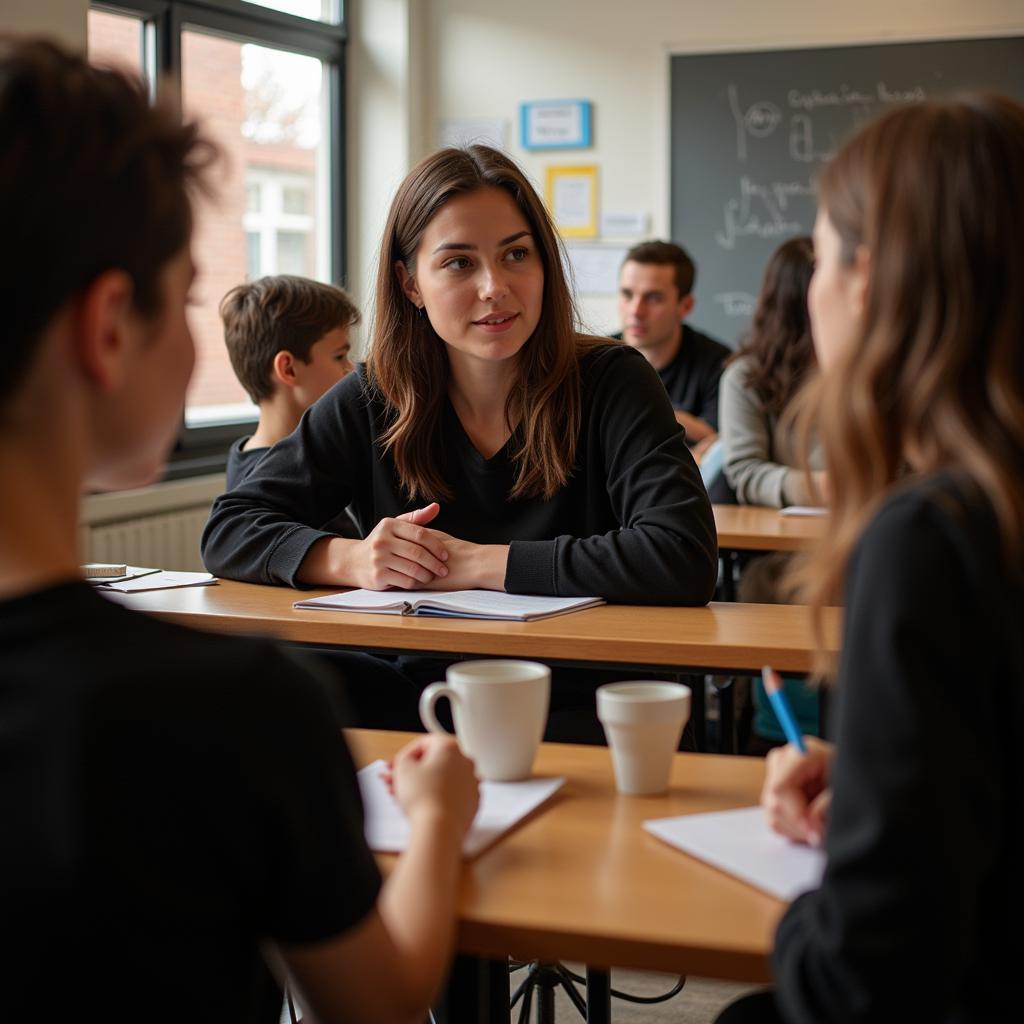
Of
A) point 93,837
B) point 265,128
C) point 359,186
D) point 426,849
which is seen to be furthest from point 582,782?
point 359,186

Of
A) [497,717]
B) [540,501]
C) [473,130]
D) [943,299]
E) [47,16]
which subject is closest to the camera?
[943,299]

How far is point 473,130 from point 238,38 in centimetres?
118

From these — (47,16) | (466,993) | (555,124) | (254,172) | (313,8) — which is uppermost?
(313,8)

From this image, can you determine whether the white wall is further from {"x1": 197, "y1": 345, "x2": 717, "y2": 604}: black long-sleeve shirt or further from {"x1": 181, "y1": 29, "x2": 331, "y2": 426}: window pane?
{"x1": 197, "y1": 345, "x2": 717, "y2": 604}: black long-sleeve shirt

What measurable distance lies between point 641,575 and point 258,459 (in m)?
0.96

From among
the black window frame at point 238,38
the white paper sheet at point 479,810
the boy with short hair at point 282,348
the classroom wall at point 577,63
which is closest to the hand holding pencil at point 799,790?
the white paper sheet at point 479,810

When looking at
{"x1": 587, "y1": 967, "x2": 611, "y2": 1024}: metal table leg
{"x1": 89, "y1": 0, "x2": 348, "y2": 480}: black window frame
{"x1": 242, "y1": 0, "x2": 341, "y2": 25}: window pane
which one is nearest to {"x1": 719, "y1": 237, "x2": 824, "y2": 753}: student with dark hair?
{"x1": 587, "y1": 967, "x2": 611, "y2": 1024}: metal table leg

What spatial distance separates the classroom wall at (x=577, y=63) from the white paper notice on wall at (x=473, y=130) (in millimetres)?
36

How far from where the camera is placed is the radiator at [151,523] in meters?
4.03

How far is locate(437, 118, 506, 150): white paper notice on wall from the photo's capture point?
5.75 meters

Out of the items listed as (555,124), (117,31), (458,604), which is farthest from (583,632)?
(555,124)

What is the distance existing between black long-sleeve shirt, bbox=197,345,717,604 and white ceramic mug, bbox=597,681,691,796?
0.79 meters

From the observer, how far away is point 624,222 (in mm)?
5598

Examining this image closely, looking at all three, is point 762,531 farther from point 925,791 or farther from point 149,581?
point 925,791
